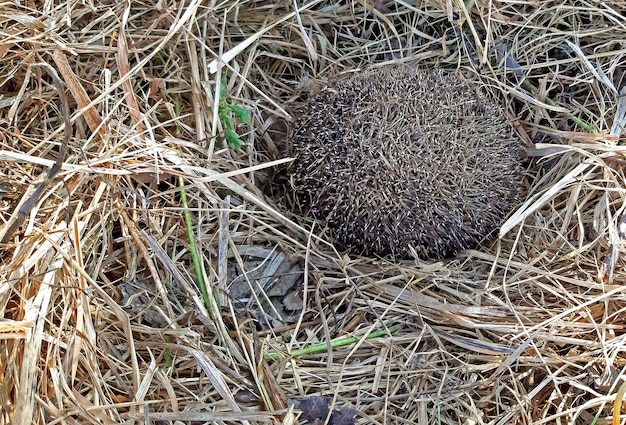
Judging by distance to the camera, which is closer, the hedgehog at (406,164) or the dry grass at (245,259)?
the dry grass at (245,259)

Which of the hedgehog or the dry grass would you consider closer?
the dry grass

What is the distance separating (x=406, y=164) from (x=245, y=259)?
2.50ft

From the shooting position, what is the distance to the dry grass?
6.68 ft

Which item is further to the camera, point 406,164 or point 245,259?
point 245,259

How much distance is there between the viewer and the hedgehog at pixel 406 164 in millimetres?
2418

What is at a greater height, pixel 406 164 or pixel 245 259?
pixel 406 164

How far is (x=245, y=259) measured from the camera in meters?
2.53

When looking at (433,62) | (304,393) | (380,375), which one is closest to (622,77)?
(433,62)

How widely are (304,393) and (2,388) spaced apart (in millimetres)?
980

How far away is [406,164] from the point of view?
7.88ft

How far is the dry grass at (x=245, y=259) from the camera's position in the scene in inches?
80.2

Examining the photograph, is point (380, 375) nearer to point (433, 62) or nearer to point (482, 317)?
point (482, 317)

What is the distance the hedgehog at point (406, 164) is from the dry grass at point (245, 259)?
0.12m

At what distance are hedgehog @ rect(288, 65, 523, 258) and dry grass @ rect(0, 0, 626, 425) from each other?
0.12 m
